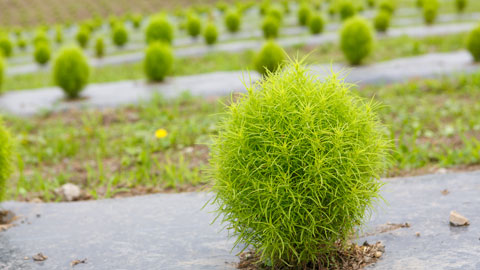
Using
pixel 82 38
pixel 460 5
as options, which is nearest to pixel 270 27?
pixel 82 38

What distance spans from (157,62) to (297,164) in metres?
8.49

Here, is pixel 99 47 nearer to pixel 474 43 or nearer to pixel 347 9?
pixel 347 9

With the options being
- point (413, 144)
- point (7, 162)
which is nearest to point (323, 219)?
point (7, 162)

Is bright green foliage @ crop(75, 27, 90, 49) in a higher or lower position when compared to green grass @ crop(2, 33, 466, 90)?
higher

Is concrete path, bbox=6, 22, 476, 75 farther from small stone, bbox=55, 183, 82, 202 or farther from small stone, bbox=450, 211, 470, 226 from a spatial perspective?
small stone, bbox=450, 211, 470, 226

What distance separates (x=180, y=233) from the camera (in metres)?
3.20

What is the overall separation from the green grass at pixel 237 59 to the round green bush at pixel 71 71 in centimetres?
191

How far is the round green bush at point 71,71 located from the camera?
949cm

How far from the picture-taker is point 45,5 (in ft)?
103

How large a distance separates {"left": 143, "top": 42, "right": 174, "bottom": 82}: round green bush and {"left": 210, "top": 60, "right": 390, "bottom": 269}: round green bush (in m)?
8.10

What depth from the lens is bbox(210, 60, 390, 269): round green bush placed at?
2.29m

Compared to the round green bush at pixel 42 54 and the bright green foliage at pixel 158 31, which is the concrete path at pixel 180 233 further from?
the round green bush at pixel 42 54

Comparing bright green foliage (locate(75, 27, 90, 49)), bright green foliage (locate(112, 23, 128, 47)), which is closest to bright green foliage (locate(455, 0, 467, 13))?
bright green foliage (locate(112, 23, 128, 47))

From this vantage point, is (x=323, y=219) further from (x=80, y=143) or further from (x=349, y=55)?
(x=349, y=55)
